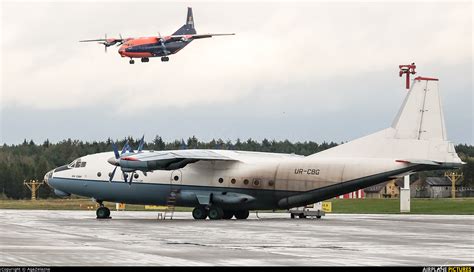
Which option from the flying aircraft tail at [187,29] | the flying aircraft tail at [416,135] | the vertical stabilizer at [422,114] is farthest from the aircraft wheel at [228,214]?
the flying aircraft tail at [187,29]

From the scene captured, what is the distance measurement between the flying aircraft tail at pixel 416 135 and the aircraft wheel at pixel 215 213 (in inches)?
331

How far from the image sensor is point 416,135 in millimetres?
50562

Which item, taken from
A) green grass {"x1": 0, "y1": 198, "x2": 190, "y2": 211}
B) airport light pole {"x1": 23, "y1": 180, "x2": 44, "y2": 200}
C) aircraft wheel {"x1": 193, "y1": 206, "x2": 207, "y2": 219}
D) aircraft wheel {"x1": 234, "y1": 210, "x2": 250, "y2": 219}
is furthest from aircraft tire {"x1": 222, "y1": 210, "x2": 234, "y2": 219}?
airport light pole {"x1": 23, "y1": 180, "x2": 44, "y2": 200}

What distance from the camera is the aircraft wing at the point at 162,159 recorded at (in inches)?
2048

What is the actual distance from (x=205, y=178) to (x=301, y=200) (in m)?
5.83

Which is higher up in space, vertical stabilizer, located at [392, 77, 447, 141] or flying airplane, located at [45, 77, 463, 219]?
vertical stabilizer, located at [392, 77, 447, 141]

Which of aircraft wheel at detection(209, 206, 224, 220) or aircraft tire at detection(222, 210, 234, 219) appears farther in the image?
aircraft tire at detection(222, 210, 234, 219)

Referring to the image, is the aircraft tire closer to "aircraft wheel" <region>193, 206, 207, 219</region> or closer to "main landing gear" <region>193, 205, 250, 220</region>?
"main landing gear" <region>193, 205, 250, 220</region>

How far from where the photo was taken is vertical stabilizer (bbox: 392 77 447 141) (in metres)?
50.6

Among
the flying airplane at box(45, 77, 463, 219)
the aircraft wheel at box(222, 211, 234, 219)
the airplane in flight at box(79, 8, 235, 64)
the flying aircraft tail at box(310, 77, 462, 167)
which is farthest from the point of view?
the airplane in flight at box(79, 8, 235, 64)

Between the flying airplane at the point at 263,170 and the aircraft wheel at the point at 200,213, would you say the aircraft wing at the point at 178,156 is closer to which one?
the flying airplane at the point at 263,170

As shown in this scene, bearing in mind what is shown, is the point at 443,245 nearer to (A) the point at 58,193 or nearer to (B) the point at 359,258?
(B) the point at 359,258

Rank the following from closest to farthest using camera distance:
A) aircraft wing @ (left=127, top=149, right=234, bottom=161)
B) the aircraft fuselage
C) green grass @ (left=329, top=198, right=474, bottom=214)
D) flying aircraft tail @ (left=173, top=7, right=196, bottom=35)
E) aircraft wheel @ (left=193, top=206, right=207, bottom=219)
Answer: the aircraft fuselage
aircraft wing @ (left=127, top=149, right=234, bottom=161)
aircraft wheel @ (left=193, top=206, right=207, bottom=219)
green grass @ (left=329, top=198, right=474, bottom=214)
flying aircraft tail @ (left=173, top=7, right=196, bottom=35)

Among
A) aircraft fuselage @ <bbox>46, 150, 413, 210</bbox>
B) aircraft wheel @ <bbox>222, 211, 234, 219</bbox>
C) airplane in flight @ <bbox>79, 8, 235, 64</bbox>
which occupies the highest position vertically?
airplane in flight @ <bbox>79, 8, 235, 64</bbox>
